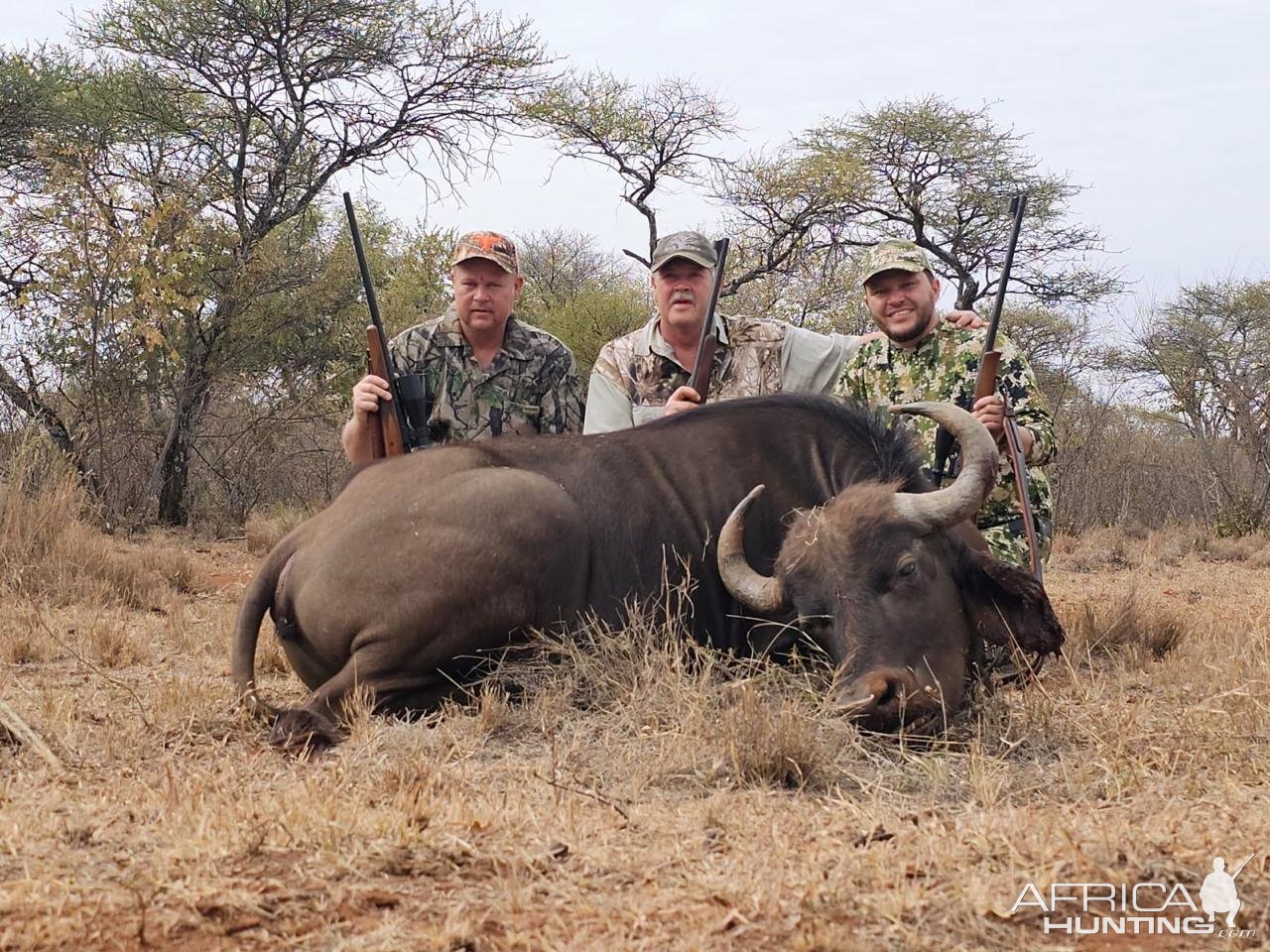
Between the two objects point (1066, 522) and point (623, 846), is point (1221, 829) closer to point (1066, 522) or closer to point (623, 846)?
point (623, 846)

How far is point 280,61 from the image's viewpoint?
569 inches

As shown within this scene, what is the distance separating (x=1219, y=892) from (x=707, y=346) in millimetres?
3948

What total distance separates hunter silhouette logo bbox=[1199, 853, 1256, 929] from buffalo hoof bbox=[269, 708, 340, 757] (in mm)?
2493

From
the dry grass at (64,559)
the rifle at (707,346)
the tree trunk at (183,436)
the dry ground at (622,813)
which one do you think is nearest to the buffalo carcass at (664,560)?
the dry ground at (622,813)

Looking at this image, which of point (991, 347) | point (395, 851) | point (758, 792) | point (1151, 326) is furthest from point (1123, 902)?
point (1151, 326)

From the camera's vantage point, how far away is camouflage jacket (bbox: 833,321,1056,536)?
5.98m

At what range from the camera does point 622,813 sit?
304 cm

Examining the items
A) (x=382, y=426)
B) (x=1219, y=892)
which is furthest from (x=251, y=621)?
(x=1219, y=892)

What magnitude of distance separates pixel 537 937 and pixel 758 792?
3.62 ft

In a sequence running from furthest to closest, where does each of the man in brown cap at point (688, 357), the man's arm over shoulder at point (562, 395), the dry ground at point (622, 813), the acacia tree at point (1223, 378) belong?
the acacia tree at point (1223, 378) → the man's arm over shoulder at point (562, 395) → the man in brown cap at point (688, 357) → the dry ground at point (622, 813)

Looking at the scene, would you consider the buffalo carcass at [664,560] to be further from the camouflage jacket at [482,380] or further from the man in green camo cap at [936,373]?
the camouflage jacket at [482,380]

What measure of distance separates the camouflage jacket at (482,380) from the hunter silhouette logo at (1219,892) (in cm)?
497

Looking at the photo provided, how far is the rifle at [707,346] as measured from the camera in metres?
6.05

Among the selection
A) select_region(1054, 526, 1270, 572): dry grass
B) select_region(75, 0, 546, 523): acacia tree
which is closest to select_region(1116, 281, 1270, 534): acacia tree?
select_region(1054, 526, 1270, 572): dry grass
